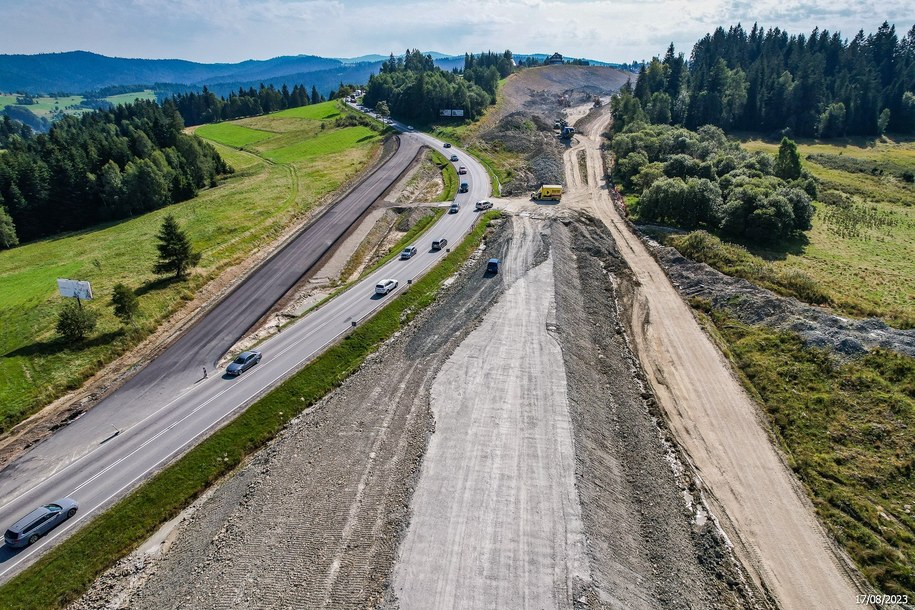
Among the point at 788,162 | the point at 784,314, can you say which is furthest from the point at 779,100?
the point at 784,314

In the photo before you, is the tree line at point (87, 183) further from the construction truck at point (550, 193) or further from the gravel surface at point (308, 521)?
the gravel surface at point (308, 521)

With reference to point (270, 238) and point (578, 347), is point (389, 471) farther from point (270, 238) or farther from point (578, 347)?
point (270, 238)

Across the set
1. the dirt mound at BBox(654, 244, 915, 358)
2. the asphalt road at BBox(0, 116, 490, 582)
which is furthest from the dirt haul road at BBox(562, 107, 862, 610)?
the asphalt road at BBox(0, 116, 490, 582)

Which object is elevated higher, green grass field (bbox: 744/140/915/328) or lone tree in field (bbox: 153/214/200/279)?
lone tree in field (bbox: 153/214/200/279)

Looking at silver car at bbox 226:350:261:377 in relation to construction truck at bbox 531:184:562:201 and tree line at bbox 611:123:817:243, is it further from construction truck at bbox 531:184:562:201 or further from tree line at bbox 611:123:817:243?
tree line at bbox 611:123:817:243

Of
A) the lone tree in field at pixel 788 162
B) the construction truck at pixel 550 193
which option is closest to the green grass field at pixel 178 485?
the construction truck at pixel 550 193

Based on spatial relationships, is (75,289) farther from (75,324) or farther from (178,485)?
(178,485)
